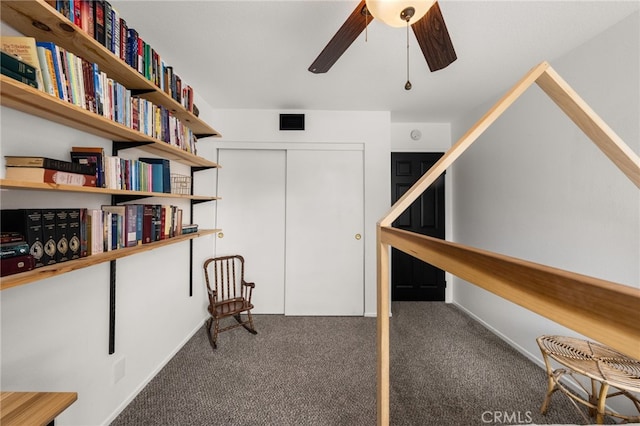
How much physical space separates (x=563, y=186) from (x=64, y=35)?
10.3 feet

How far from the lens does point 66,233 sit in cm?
107

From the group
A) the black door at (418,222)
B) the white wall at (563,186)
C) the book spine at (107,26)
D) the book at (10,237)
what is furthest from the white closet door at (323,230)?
the book at (10,237)

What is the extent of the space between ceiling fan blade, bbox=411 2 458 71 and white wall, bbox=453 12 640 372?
3.99ft

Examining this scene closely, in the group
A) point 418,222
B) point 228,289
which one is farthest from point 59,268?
point 418,222

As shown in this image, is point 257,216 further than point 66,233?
Yes

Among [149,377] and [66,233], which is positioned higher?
[66,233]

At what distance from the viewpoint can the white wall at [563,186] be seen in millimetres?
1514

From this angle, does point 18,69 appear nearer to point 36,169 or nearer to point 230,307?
point 36,169

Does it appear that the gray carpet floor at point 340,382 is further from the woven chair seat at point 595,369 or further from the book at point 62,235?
the book at point 62,235

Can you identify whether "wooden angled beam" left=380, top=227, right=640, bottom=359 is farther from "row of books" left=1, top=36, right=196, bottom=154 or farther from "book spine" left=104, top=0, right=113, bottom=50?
"book spine" left=104, top=0, right=113, bottom=50

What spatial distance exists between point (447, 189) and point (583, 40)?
6.28 feet

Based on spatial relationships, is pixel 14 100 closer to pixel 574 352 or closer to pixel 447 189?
pixel 574 352

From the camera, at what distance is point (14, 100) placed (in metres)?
0.96

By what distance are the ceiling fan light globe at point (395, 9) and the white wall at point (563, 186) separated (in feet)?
5.04
